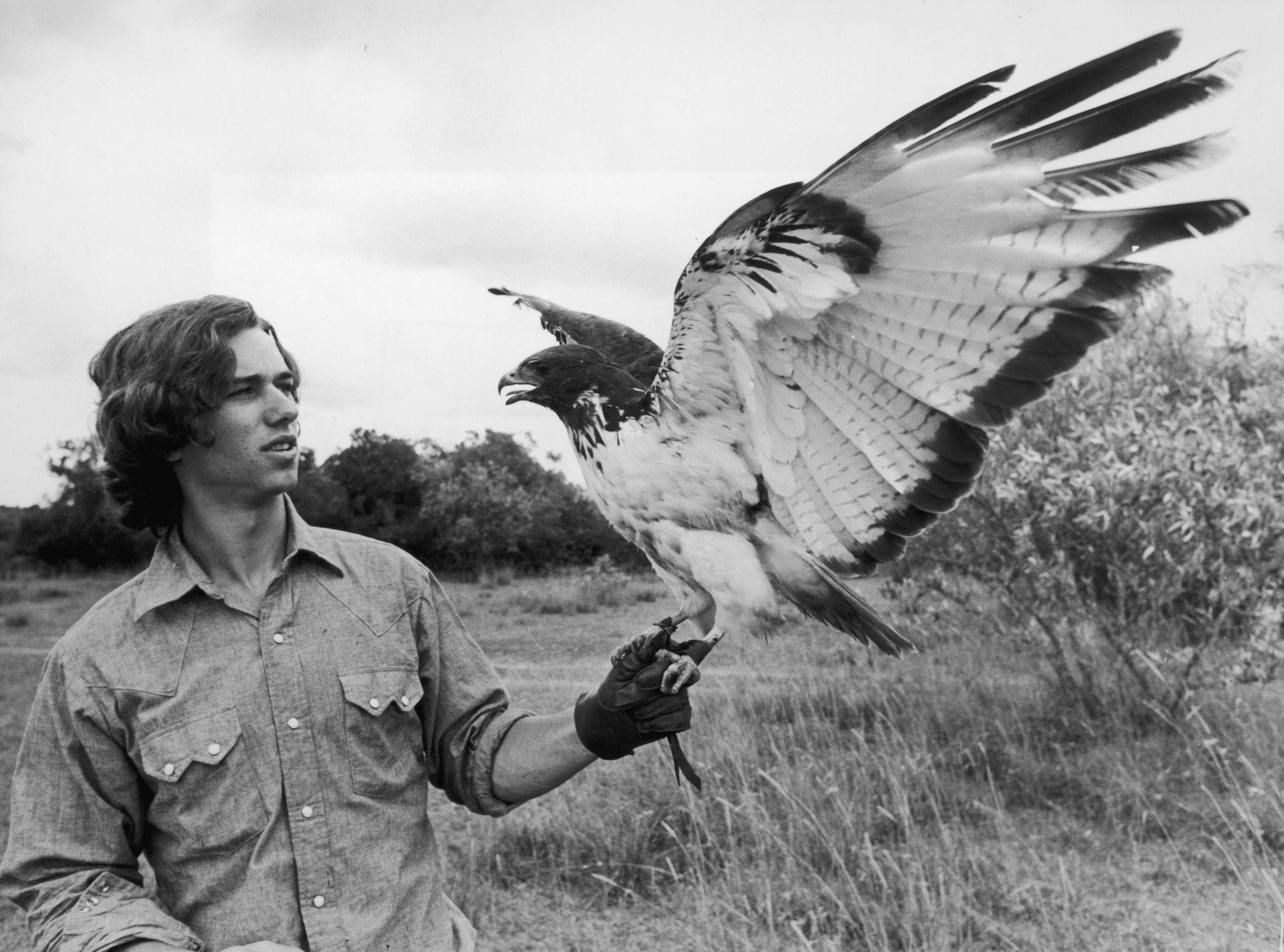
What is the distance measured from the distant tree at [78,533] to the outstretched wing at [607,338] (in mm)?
2136

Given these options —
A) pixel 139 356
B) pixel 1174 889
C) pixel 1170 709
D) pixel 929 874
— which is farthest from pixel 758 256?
pixel 1170 709

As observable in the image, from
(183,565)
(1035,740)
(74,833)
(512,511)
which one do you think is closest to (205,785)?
(74,833)

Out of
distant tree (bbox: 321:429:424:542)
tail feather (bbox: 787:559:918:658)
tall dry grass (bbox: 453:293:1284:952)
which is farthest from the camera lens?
tall dry grass (bbox: 453:293:1284:952)

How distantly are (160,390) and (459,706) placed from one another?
2.38ft

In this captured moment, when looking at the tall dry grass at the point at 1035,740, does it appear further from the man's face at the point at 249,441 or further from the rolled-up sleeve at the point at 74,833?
the rolled-up sleeve at the point at 74,833

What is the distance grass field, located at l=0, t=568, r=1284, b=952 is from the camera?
3.11m

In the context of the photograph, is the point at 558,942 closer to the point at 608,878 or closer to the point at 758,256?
the point at 608,878

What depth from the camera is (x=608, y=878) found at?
3.60 metres

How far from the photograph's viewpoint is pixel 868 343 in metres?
1.34

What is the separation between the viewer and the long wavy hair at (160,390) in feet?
4.84

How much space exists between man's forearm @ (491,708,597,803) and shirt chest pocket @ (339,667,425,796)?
0.51ft

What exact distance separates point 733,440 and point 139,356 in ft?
3.28

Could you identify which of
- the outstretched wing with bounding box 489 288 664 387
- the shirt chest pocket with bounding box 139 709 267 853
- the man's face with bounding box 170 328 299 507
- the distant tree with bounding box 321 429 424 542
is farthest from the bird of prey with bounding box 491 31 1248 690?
the distant tree with bounding box 321 429 424 542

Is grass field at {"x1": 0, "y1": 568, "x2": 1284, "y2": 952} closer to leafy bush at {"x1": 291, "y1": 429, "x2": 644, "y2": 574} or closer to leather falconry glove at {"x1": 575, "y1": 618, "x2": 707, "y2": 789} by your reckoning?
leafy bush at {"x1": 291, "y1": 429, "x2": 644, "y2": 574}
